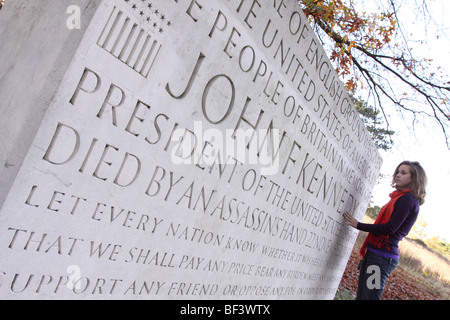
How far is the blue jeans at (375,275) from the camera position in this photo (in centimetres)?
393

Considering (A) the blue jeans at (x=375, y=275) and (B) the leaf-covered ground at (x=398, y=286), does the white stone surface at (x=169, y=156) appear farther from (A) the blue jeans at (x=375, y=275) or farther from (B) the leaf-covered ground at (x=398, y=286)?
(B) the leaf-covered ground at (x=398, y=286)

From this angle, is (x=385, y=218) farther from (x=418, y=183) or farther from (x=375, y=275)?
(x=375, y=275)

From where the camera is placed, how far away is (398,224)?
3.76m

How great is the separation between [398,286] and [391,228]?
32.7 feet

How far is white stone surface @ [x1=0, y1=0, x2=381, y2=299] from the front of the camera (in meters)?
1.60

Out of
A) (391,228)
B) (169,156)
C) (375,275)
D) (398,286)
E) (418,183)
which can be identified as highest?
(418,183)

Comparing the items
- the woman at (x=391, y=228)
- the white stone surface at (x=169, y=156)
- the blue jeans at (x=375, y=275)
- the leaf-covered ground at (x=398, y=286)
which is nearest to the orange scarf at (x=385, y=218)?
the woman at (x=391, y=228)

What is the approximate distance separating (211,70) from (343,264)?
4188mm

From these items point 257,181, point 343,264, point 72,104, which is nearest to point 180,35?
point 72,104

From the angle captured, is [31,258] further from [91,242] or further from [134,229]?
[134,229]

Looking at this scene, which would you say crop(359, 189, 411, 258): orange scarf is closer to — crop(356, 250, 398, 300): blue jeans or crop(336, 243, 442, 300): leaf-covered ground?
crop(356, 250, 398, 300): blue jeans

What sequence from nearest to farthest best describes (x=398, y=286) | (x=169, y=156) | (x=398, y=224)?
(x=169, y=156), (x=398, y=224), (x=398, y=286)

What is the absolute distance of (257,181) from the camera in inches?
110

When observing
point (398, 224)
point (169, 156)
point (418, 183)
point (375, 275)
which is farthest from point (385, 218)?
point (169, 156)
